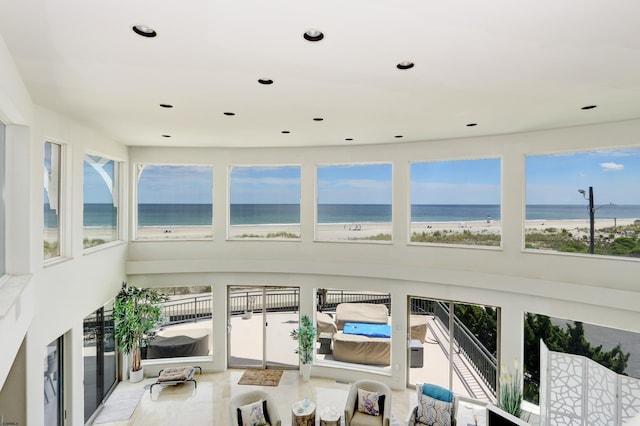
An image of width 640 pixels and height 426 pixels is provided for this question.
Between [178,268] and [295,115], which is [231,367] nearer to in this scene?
[178,268]

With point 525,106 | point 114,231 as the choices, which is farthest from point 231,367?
point 525,106

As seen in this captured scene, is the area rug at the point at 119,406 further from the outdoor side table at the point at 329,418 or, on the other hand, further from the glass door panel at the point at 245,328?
the outdoor side table at the point at 329,418

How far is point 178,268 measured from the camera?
28.1ft

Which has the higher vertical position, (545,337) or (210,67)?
(210,67)

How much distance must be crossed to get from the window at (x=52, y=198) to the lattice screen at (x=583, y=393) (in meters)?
8.20

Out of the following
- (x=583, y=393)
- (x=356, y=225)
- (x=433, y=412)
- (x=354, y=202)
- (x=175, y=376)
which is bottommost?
(x=175, y=376)

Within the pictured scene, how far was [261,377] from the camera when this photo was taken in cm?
844

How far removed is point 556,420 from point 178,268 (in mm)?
7935

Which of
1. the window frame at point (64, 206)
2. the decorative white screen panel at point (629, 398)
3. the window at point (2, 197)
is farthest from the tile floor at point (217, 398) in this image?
the window at point (2, 197)

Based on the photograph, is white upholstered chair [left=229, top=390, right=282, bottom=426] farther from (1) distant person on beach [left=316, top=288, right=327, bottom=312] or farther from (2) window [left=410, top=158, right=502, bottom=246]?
(2) window [left=410, top=158, right=502, bottom=246]

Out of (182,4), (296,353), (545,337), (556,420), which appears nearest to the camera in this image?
(182,4)

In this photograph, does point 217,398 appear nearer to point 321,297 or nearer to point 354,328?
point 321,297

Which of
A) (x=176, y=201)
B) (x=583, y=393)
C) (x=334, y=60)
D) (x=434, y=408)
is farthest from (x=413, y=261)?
(x=176, y=201)

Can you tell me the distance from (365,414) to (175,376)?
4.28 meters
